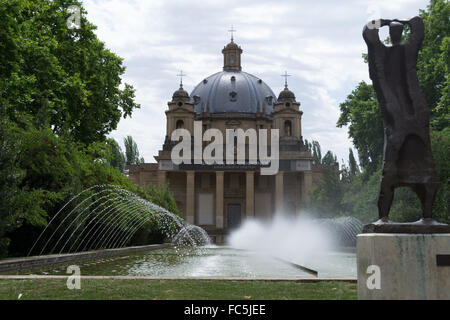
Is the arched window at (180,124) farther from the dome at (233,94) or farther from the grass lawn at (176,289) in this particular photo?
the grass lawn at (176,289)

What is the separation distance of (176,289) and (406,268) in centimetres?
303

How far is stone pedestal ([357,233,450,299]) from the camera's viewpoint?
5938 mm

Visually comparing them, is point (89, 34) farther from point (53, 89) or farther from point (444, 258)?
point (444, 258)

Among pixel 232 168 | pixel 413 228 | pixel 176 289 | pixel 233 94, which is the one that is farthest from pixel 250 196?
pixel 413 228

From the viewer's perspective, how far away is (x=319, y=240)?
1331 inches

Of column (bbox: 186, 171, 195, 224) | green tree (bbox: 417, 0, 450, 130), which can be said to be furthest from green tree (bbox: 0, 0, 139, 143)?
column (bbox: 186, 171, 195, 224)

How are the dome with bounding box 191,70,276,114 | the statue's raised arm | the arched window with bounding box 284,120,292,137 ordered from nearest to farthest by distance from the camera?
the statue's raised arm
the arched window with bounding box 284,120,292,137
the dome with bounding box 191,70,276,114

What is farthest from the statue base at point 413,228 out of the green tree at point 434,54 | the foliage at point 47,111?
the green tree at point 434,54

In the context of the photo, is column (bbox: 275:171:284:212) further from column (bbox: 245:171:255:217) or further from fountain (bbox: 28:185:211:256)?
fountain (bbox: 28:185:211:256)

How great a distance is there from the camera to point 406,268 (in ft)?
19.6

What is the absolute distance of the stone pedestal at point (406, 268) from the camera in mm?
5938

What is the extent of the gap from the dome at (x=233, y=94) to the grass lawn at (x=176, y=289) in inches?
2401
